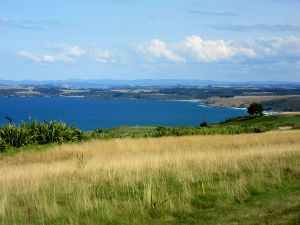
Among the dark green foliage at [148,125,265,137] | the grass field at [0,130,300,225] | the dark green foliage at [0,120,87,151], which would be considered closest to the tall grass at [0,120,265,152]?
the dark green foliage at [0,120,87,151]

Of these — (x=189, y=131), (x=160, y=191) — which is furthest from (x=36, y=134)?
(x=160, y=191)

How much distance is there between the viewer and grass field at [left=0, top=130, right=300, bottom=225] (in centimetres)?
965

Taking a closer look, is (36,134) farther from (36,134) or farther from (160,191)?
(160,191)

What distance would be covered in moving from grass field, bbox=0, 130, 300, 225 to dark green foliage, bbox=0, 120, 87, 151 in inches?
398

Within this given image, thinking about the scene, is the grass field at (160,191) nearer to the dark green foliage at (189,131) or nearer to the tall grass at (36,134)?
the tall grass at (36,134)

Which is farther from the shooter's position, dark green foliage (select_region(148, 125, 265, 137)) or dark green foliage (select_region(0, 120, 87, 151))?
dark green foliage (select_region(148, 125, 265, 137))

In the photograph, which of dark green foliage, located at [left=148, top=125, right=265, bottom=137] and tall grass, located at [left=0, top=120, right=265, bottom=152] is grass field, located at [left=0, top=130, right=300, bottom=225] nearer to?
tall grass, located at [left=0, top=120, right=265, bottom=152]

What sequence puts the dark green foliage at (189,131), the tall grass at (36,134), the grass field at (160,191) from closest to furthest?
the grass field at (160,191), the tall grass at (36,134), the dark green foliage at (189,131)

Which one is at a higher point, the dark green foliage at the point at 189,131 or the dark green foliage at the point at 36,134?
the dark green foliage at the point at 36,134

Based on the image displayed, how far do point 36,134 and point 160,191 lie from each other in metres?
17.0

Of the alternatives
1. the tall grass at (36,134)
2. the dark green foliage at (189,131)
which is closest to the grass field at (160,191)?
the tall grass at (36,134)

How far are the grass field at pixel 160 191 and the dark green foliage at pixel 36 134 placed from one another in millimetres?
10119

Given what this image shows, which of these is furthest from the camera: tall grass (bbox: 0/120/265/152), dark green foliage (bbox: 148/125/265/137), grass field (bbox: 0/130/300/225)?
dark green foliage (bbox: 148/125/265/137)

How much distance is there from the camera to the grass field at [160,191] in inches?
380
